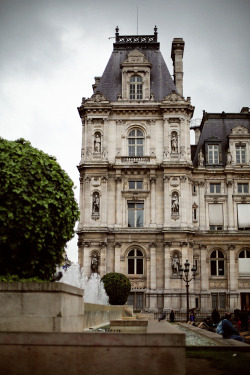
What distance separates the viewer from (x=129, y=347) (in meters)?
9.63

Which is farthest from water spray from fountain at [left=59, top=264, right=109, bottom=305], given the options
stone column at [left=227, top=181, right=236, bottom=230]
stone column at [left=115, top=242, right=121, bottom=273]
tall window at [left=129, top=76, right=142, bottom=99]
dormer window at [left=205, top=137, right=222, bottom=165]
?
tall window at [left=129, top=76, right=142, bottom=99]

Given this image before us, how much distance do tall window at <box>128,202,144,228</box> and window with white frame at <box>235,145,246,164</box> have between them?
11.5 metres

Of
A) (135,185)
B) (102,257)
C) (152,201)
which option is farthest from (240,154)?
(102,257)

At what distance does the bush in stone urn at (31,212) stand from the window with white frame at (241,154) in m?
40.4

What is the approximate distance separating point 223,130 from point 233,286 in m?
17.0

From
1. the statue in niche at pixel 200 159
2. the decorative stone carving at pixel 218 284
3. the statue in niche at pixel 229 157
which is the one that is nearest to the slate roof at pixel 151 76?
the statue in niche at pixel 200 159

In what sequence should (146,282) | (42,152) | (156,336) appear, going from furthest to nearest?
(146,282), (42,152), (156,336)

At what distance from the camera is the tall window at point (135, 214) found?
4726 centimetres

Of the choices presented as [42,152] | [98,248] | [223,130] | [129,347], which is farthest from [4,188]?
[223,130]

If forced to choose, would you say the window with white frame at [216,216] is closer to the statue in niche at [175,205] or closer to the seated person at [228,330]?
the statue in niche at [175,205]

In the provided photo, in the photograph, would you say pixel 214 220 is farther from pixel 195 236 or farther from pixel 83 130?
pixel 83 130

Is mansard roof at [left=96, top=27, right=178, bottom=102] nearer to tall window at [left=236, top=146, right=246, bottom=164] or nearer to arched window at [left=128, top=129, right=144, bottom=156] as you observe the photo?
arched window at [left=128, top=129, right=144, bottom=156]

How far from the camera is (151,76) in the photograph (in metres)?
52.0

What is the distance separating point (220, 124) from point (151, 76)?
31.2 feet
